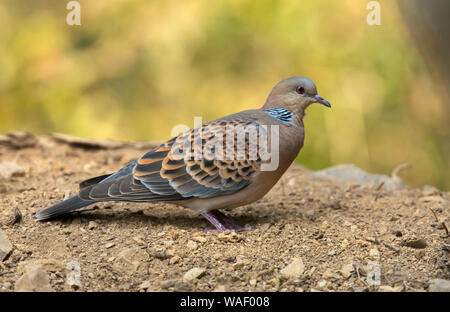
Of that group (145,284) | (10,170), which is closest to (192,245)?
Answer: (145,284)

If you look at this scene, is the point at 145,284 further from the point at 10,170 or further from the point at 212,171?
the point at 10,170

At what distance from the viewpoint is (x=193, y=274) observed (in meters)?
3.30

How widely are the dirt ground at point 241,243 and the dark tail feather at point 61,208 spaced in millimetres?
67

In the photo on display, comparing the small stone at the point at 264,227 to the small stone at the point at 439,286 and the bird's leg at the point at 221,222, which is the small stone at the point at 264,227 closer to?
the bird's leg at the point at 221,222

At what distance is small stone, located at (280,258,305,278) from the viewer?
336 cm

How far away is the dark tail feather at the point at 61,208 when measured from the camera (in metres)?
4.04

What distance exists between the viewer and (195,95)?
7.13 m

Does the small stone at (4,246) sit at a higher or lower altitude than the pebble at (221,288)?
higher

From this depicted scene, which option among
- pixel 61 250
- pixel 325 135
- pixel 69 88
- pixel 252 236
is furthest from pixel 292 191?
pixel 69 88

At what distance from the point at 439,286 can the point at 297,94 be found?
184cm

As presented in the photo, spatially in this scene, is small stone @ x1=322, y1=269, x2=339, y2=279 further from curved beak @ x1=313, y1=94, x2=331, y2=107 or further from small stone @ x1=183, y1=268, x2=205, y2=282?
curved beak @ x1=313, y1=94, x2=331, y2=107

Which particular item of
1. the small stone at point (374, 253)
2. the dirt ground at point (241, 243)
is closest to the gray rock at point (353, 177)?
the dirt ground at point (241, 243)

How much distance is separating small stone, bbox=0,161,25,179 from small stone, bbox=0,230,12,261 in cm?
161

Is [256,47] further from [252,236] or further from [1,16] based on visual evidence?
[252,236]
